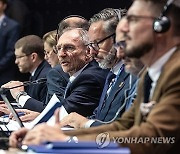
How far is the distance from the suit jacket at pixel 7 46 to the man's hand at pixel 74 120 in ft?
10.2

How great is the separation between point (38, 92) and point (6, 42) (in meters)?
1.93

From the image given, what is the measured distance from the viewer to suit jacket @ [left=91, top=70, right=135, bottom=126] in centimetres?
306

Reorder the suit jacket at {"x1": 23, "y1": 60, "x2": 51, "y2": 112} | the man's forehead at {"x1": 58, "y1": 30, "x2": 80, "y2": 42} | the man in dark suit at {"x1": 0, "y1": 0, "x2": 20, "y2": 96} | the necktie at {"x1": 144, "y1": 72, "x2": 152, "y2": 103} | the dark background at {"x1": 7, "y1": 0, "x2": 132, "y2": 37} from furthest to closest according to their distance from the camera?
the dark background at {"x1": 7, "y1": 0, "x2": 132, "y2": 37} → the man in dark suit at {"x1": 0, "y1": 0, "x2": 20, "y2": 96} → the suit jacket at {"x1": 23, "y1": 60, "x2": 51, "y2": 112} → the man's forehead at {"x1": 58, "y1": 30, "x2": 80, "y2": 42} → the necktie at {"x1": 144, "y1": 72, "x2": 152, "y2": 103}

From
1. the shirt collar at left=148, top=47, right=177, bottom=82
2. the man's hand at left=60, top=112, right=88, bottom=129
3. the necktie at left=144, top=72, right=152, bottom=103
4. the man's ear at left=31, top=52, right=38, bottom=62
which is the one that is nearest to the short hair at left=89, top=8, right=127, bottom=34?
the man's hand at left=60, top=112, right=88, bottom=129

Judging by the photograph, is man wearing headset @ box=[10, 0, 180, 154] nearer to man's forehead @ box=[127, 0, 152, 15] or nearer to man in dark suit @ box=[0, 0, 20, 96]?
man's forehead @ box=[127, 0, 152, 15]

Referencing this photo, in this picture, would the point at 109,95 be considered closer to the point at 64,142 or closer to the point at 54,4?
the point at 64,142

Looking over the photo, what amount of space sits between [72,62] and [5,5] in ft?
8.77

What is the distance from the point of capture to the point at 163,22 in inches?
81.7

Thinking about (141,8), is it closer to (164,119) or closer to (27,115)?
(164,119)

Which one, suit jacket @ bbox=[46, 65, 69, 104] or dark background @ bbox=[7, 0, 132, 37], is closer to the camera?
suit jacket @ bbox=[46, 65, 69, 104]

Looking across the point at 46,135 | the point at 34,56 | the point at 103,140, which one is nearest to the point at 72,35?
the point at 34,56

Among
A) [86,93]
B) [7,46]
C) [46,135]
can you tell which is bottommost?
[7,46]

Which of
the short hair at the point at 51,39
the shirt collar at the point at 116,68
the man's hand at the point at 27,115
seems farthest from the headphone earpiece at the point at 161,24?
the short hair at the point at 51,39

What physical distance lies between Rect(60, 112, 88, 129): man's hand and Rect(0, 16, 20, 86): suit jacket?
3122mm
